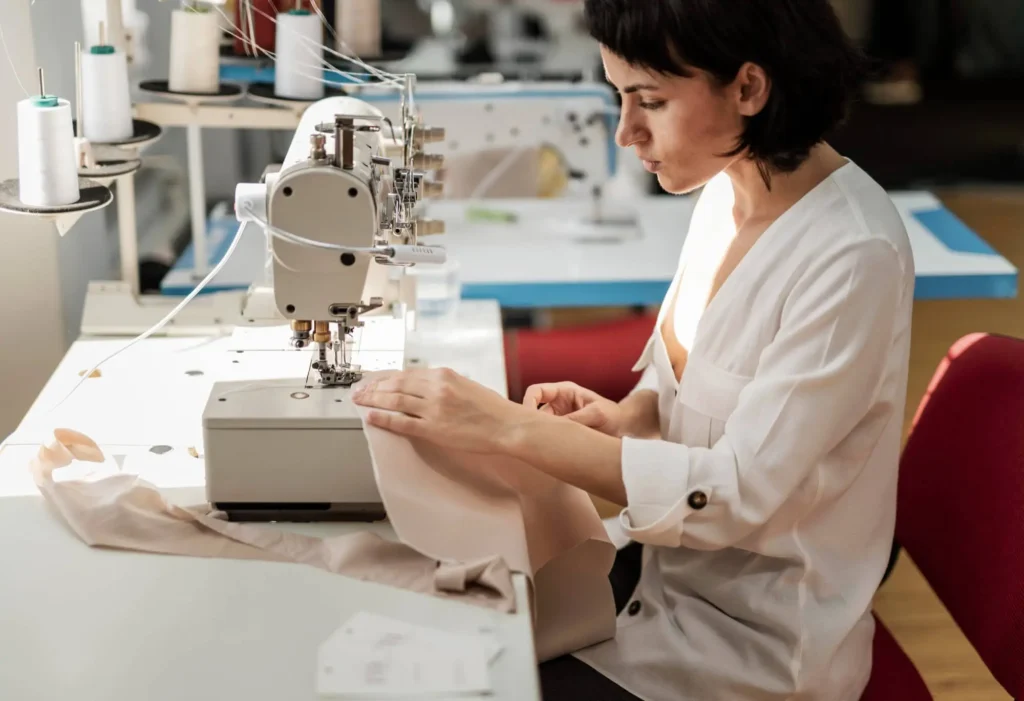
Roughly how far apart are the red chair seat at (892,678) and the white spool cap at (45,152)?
1.30 meters

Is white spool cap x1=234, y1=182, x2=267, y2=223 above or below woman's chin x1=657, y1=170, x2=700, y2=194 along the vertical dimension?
below

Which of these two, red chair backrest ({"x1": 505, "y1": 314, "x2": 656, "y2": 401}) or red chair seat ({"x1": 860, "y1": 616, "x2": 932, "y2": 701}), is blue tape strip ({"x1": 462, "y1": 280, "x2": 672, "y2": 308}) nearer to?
red chair backrest ({"x1": 505, "y1": 314, "x2": 656, "y2": 401})

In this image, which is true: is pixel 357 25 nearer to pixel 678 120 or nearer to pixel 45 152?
pixel 45 152

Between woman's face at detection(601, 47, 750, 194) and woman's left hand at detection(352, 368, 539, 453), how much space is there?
37 centimetres

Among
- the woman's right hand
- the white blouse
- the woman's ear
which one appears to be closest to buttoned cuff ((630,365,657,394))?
the woman's right hand

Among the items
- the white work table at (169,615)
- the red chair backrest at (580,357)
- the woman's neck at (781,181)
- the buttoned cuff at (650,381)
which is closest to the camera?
the white work table at (169,615)

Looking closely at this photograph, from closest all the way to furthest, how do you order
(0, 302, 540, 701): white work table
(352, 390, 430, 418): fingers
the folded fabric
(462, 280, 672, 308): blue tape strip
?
(0, 302, 540, 701): white work table, the folded fabric, (352, 390, 430, 418): fingers, (462, 280, 672, 308): blue tape strip

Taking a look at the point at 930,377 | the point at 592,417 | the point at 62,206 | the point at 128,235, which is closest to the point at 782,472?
the point at 592,417

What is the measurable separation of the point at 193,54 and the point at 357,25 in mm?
324

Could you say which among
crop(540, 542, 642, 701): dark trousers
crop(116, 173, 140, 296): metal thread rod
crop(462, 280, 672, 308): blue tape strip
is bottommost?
crop(540, 542, 642, 701): dark trousers

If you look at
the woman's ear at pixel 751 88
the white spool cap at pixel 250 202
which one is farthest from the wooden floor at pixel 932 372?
the white spool cap at pixel 250 202

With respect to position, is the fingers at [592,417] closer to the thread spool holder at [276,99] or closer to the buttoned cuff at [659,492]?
the buttoned cuff at [659,492]

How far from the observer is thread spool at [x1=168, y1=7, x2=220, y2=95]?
7.29ft

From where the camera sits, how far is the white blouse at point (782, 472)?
4.58 feet
